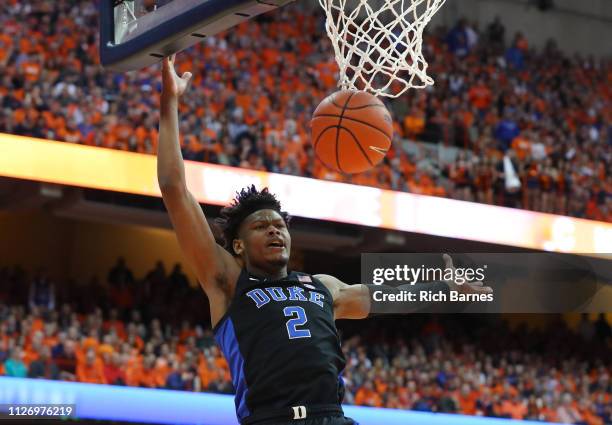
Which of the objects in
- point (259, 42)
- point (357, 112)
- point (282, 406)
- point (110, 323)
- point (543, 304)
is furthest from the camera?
point (543, 304)

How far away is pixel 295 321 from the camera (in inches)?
152

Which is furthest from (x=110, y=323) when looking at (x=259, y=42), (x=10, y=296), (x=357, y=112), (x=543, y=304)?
(x=543, y=304)

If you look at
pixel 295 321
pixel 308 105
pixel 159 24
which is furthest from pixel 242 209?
pixel 308 105

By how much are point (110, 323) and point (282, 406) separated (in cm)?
819

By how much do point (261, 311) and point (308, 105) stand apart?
10.5 metres

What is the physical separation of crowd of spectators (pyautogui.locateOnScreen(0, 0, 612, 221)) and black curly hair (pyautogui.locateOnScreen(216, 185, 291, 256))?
741 cm

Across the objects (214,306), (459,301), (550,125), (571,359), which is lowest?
(214,306)

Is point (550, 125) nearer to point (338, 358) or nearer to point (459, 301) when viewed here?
point (459, 301)

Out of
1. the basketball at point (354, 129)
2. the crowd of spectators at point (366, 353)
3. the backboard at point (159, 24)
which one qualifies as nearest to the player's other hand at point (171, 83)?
the backboard at point (159, 24)

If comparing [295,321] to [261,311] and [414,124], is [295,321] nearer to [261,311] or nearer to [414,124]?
[261,311]

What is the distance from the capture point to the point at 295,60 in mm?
15359

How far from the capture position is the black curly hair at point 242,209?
4160 millimetres

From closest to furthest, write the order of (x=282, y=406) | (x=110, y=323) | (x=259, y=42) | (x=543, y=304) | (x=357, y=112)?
1. (x=282, y=406)
2. (x=357, y=112)
3. (x=110, y=323)
4. (x=259, y=42)
5. (x=543, y=304)

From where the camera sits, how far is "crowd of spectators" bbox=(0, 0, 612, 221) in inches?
469
